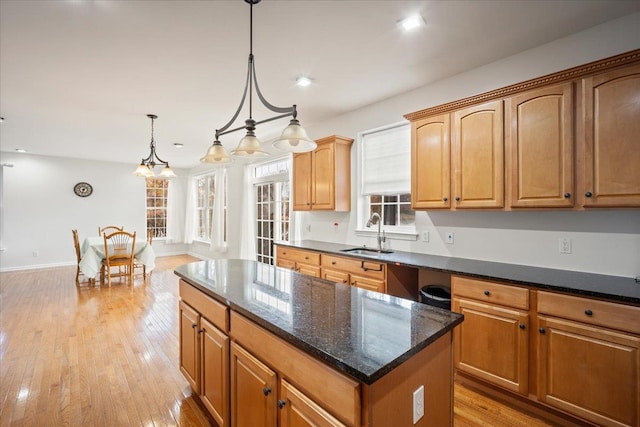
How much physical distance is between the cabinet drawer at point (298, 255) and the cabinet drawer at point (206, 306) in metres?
1.57

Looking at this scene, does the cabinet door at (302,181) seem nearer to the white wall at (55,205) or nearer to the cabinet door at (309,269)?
the cabinet door at (309,269)

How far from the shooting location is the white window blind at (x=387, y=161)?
3309mm

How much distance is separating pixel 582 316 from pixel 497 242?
0.93 meters

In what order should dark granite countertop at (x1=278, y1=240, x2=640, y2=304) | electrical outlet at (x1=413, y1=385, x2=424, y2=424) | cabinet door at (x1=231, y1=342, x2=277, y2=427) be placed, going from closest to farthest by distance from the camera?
electrical outlet at (x1=413, y1=385, x2=424, y2=424)
cabinet door at (x1=231, y1=342, x2=277, y2=427)
dark granite countertop at (x1=278, y1=240, x2=640, y2=304)

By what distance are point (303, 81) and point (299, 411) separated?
283 cm

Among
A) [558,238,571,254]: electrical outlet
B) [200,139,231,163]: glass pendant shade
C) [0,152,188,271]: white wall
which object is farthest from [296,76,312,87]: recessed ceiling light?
[0,152,188,271]: white wall

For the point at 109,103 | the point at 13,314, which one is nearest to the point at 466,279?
the point at 109,103

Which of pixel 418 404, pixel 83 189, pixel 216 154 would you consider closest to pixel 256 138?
pixel 216 154

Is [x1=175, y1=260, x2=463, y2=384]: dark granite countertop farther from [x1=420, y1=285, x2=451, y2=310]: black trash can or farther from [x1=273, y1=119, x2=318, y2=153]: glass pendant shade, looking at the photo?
[x1=420, y1=285, x2=451, y2=310]: black trash can

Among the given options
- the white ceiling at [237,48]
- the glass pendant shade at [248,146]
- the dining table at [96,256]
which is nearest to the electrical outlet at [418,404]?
the glass pendant shade at [248,146]

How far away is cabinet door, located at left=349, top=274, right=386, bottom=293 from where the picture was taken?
2.77m

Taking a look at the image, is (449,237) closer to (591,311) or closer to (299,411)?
(591,311)

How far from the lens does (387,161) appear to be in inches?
137

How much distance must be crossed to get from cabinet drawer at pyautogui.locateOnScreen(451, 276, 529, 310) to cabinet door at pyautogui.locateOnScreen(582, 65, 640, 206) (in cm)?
75
